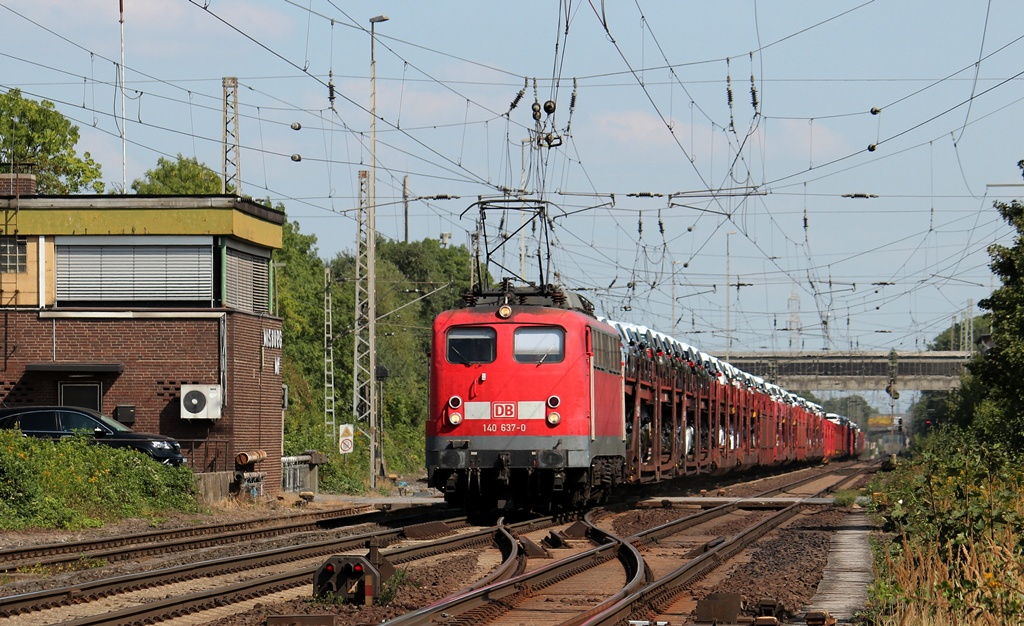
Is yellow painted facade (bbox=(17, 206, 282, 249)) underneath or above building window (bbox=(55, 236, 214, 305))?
above

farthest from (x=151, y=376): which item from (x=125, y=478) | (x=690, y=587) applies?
(x=690, y=587)

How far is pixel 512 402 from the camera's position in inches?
819

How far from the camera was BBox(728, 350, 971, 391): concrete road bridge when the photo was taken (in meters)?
111

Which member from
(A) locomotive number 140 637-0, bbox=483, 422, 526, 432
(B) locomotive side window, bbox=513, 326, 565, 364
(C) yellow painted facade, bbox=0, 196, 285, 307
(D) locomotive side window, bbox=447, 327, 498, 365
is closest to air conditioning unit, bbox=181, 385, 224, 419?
(C) yellow painted facade, bbox=0, 196, 285, 307

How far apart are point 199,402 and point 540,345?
9537 millimetres

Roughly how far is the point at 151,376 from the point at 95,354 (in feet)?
4.05

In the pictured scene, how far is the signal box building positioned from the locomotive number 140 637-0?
8573 mm

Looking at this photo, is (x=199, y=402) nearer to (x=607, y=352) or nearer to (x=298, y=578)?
(x=607, y=352)

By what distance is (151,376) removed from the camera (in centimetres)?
2823

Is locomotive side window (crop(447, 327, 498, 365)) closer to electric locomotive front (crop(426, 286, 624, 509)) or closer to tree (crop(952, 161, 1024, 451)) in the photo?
electric locomotive front (crop(426, 286, 624, 509))

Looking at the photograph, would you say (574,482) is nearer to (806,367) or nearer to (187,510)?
(187,510)

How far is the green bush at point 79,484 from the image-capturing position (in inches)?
790

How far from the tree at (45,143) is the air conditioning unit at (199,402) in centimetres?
2332

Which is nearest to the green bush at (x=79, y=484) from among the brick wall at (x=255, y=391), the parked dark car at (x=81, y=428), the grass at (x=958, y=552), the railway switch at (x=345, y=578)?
the parked dark car at (x=81, y=428)
